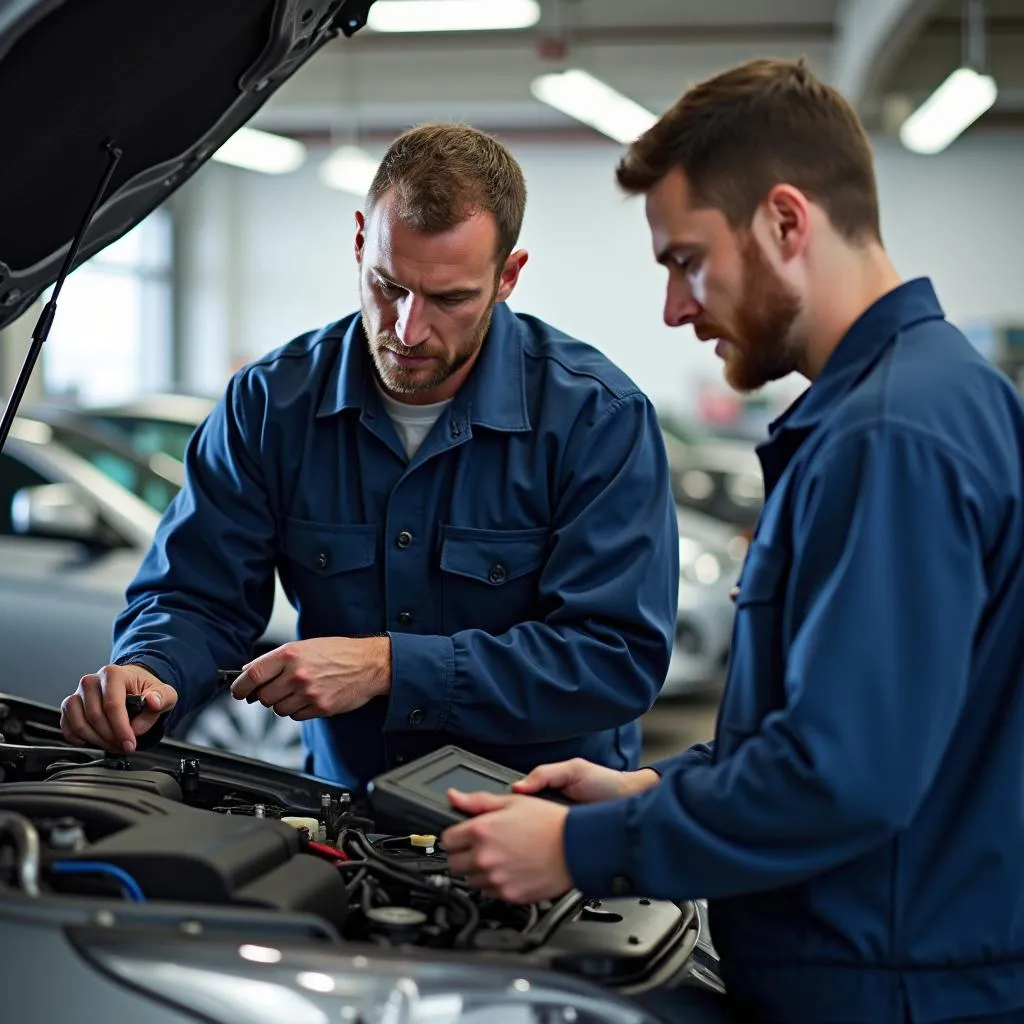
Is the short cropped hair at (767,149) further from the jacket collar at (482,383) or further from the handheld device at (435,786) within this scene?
the jacket collar at (482,383)

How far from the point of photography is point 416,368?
1907 millimetres

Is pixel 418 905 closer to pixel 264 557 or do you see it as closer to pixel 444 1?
pixel 264 557

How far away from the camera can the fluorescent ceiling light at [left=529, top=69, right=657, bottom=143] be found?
8.37m

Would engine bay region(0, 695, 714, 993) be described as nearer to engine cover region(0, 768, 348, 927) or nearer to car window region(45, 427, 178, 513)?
engine cover region(0, 768, 348, 927)

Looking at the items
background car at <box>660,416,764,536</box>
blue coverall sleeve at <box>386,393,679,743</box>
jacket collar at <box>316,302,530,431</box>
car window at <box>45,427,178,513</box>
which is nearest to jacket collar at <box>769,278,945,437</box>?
blue coverall sleeve at <box>386,393,679,743</box>

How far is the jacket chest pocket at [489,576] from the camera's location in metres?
1.97

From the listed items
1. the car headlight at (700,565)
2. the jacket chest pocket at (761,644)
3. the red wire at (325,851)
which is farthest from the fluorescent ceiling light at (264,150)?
the jacket chest pocket at (761,644)

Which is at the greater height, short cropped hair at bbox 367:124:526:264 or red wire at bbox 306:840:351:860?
short cropped hair at bbox 367:124:526:264

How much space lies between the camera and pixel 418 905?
1.43 metres

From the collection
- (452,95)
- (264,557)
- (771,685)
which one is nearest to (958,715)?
(771,685)

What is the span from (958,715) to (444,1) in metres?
6.96

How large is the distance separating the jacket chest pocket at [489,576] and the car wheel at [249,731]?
2.21 meters

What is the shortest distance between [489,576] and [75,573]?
2.49m

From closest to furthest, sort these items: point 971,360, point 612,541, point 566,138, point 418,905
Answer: point 971,360 < point 418,905 < point 612,541 < point 566,138
